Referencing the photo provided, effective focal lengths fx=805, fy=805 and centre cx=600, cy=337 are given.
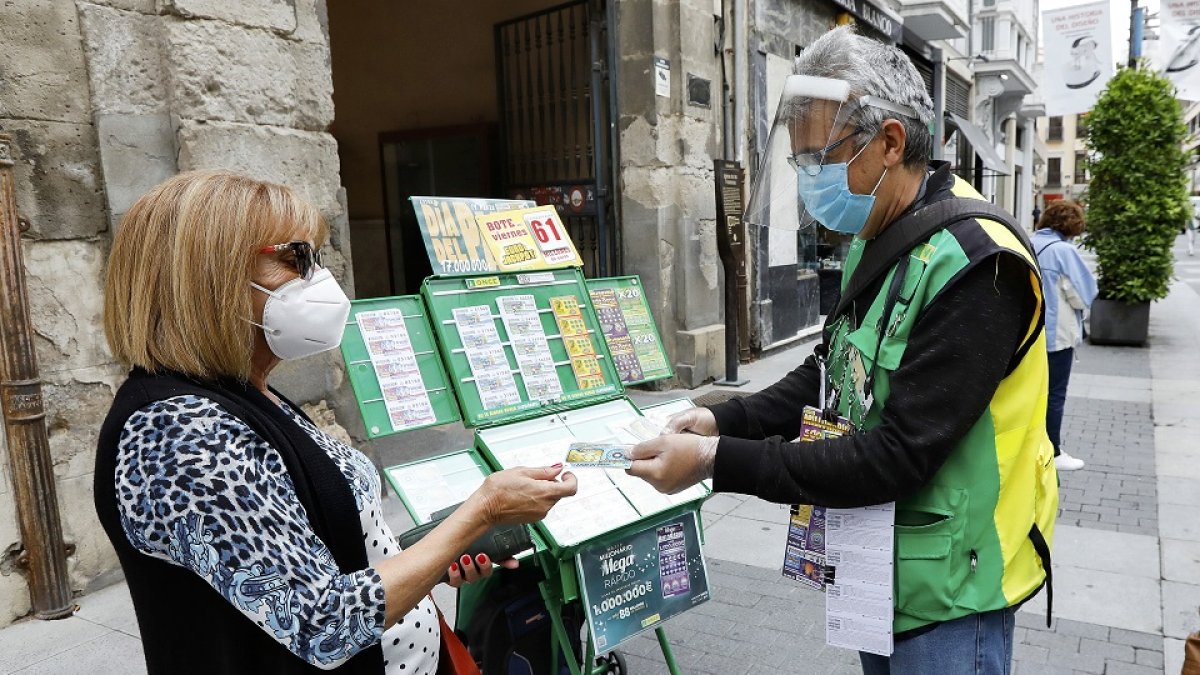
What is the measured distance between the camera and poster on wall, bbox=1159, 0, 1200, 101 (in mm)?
9516

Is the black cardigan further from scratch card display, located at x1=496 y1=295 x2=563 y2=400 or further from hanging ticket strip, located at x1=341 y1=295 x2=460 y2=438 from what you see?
scratch card display, located at x1=496 y1=295 x2=563 y2=400

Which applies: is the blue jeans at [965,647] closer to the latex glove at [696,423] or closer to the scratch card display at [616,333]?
the latex glove at [696,423]

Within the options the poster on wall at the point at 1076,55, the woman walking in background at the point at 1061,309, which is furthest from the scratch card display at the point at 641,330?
the poster on wall at the point at 1076,55

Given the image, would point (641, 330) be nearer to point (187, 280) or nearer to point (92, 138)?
point (187, 280)

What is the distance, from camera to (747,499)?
4867 mm

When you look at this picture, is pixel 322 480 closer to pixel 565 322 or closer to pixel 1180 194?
pixel 565 322

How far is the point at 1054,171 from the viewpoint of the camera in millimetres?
60250

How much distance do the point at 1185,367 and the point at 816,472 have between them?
9.05 metres

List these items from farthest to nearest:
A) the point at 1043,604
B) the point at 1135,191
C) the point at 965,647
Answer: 1. the point at 1135,191
2. the point at 1043,604
3. the point at 965,647

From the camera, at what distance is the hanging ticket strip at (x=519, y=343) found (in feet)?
8.40

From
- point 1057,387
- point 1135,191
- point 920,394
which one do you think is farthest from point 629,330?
point 1135,191

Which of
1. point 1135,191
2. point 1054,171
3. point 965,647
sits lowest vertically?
point 965,647

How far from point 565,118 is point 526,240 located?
15.3 ft

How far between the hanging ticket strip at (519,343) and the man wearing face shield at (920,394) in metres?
0.95
